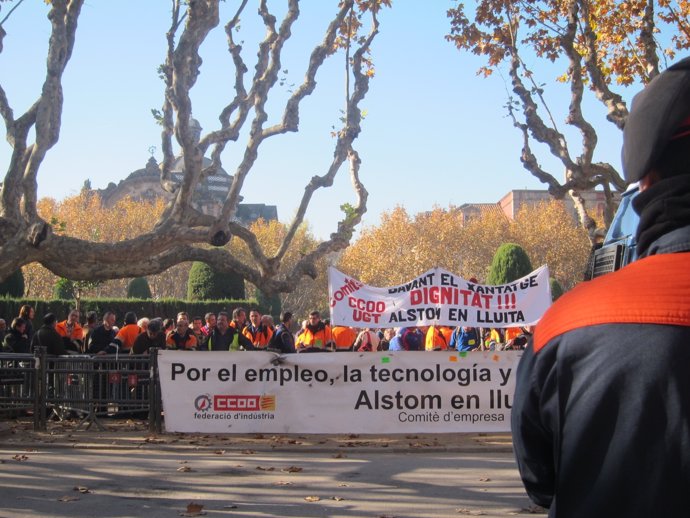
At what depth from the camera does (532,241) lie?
61.4m

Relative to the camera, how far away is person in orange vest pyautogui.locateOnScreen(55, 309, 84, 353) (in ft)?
57.2

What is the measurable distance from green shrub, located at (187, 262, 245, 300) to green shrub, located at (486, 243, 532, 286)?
11053mm

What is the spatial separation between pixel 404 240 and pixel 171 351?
50354 millimetres

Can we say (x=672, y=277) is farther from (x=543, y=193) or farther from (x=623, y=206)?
(x=543, y=193)

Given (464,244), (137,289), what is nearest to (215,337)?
(137,289)

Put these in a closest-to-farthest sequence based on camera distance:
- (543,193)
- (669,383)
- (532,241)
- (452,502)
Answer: (669,383), (452,502), (532,241), (543,193)

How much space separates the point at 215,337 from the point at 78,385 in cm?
285

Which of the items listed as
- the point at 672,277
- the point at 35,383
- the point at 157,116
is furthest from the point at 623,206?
the point at 157,116

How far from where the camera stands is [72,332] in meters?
18.6

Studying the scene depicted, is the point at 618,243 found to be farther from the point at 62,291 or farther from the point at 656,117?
the point at 62,291

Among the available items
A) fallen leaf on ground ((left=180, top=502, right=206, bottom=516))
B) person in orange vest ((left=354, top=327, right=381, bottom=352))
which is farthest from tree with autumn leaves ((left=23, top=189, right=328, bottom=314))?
fallen leaf on ground ((left=180, top=502, right=206, bottom=516))

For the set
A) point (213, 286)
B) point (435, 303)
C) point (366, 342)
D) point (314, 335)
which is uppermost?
point (213, 286)

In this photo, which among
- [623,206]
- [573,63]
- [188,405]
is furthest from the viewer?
[573,63]

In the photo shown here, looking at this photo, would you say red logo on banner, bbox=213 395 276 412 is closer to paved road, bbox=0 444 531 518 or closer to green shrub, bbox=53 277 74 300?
paved road, bbox=0 444 531 518
